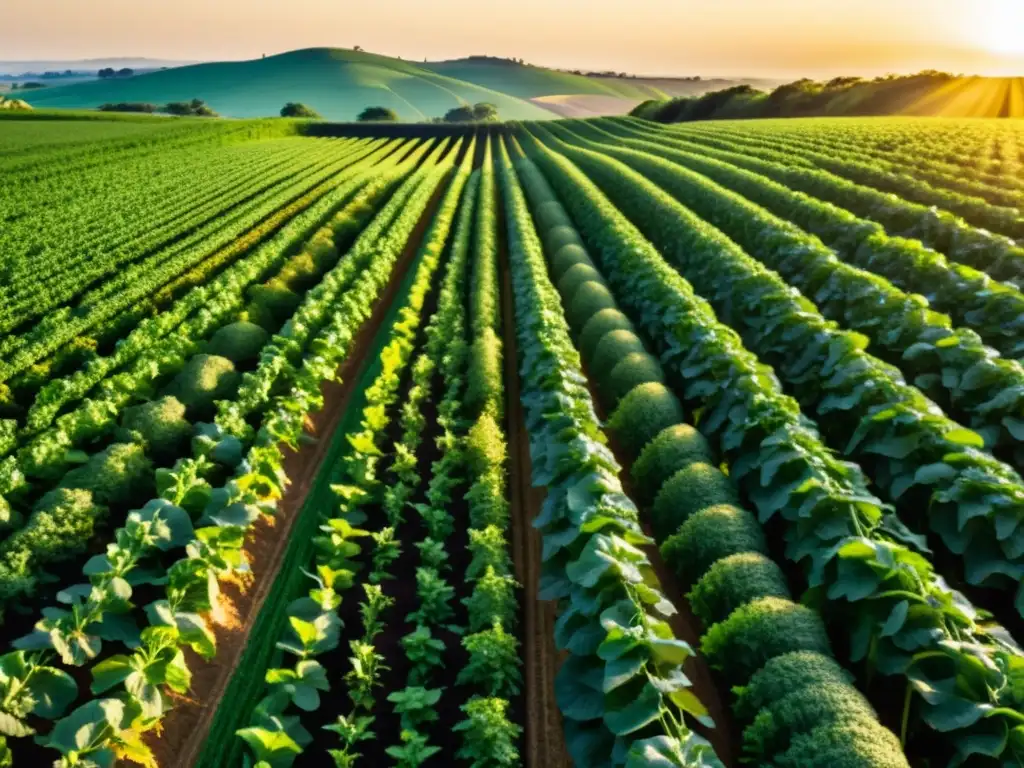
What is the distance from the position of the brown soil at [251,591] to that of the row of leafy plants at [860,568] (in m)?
6.64

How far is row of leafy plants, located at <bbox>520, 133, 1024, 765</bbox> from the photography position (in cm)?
569

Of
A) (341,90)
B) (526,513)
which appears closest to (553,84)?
(341,90)

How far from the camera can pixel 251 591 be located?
9.20 meters

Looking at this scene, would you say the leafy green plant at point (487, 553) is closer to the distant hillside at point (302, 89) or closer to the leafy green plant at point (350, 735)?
the leafy green plant at point (350, 735)

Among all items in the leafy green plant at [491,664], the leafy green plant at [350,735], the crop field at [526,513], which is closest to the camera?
the leafy green plant at [350,735]

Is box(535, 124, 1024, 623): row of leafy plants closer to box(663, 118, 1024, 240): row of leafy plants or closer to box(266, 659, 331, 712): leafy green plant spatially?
box(266, 659, 331, 712): leafy green plant

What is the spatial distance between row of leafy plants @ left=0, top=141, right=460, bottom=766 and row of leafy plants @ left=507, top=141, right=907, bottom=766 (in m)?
5.54

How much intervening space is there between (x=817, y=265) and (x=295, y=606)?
46.2ft

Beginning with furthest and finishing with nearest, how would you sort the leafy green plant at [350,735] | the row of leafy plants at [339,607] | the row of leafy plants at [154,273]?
the row of leafy plants at [154,273], the row of leafy plants at [339,607], the leafy green plant at [350,735]

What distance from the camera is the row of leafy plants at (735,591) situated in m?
5.81

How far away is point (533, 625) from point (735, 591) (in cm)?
255

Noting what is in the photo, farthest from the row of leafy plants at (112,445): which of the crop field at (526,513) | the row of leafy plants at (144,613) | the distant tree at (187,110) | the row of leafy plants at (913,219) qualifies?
the distant tree at (187,110)

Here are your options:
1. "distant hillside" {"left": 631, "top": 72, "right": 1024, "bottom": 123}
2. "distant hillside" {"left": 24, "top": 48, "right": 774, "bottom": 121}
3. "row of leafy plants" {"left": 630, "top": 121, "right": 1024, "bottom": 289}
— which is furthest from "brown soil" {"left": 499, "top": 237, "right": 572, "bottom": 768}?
"distant hillside" {"left": 24, "top": 48, "right": 774, "bottom": 121}

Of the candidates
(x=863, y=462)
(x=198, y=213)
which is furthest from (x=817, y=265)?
(x=198, y=213)
